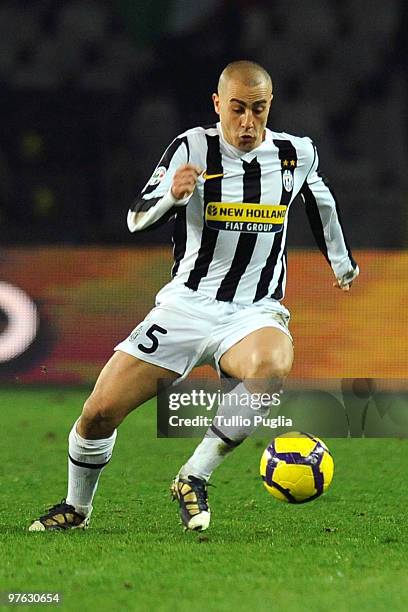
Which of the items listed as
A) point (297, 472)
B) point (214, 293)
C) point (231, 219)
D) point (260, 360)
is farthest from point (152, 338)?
point (297, 472)

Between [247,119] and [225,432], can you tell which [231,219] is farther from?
[225,432]

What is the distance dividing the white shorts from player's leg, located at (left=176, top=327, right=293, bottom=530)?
0.06 metres

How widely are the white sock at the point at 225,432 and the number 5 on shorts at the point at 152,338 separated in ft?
1.16

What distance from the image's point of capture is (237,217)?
512 centimetres

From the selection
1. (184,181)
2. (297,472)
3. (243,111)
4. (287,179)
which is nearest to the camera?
(184,181)

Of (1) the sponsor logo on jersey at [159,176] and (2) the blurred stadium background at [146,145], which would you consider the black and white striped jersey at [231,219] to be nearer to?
(1) the sponsor logo on jersey at [159,176]

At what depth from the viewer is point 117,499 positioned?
236 inches

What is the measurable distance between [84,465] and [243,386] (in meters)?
0.73

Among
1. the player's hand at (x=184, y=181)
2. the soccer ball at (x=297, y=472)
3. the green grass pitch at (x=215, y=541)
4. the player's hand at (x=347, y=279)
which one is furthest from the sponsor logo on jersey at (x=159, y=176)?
the green grass pitch at (x=215, y=541)

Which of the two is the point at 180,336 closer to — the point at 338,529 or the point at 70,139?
the point at 338,529

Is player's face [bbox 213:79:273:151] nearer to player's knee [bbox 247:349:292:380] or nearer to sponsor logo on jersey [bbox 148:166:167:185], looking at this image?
sponsor logo on jersey [bbox 148:166:167:185]

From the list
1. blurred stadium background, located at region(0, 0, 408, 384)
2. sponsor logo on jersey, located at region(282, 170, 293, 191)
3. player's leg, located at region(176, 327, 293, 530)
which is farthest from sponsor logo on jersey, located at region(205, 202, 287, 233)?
blurred stadium background, located at region(0, 0, 408, 384)

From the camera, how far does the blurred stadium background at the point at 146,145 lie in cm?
1042

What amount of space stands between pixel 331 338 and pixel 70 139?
14.2ft
